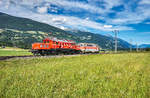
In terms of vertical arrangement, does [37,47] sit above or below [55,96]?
above

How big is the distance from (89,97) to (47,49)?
89.5 feet

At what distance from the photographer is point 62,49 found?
1310 inches

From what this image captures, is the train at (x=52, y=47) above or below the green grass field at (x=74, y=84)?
above

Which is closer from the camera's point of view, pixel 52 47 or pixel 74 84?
pixel 74 84

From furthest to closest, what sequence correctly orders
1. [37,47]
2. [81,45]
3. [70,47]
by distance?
[81,45] < [70,47] < [37,47]

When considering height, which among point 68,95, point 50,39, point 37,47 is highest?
point 50,39

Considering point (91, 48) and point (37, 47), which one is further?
point (91, 48)

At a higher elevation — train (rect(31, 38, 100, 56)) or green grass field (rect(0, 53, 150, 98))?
train (rect(31, 38, 100, 56))

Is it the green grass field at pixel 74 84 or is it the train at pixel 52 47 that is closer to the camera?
the green grass field at pixel 74 84

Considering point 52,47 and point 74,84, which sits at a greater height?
point 52,47

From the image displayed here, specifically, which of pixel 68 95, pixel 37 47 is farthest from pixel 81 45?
pixel 68 95

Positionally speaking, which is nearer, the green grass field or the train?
the green grass field

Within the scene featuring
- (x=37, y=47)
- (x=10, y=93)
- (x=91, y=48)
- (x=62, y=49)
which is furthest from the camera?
(x=91, y=48)

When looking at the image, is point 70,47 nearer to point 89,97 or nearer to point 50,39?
point 50,39
